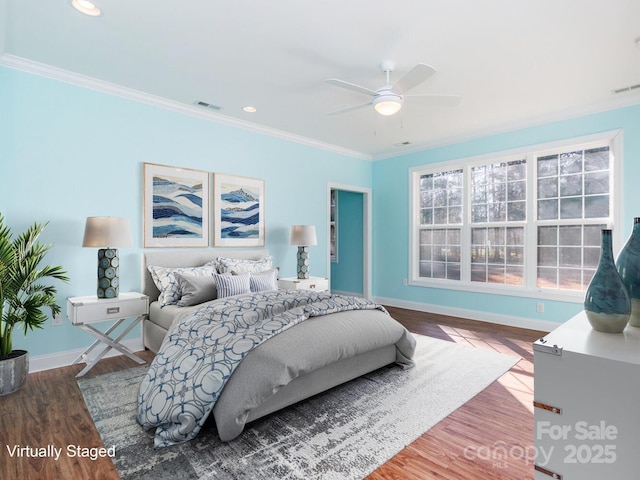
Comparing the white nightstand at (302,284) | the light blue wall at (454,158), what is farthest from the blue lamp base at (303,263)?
the light blue wall at (454,158)

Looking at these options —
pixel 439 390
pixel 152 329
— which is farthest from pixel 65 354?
pixel 439 390

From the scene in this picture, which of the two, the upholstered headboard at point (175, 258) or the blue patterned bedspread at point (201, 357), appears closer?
the blue patterned bedspread at point (201, 357)

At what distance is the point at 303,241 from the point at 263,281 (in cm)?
114

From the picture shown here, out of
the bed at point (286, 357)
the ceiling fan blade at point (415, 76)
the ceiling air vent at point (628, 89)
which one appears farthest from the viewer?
the ceiling air vent at point (628, 89)

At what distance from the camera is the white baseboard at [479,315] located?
4590 mm

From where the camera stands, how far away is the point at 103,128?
11.7 feet

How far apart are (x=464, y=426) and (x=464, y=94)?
10.5 feet

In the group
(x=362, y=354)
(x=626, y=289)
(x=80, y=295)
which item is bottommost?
(x=362, y=354)

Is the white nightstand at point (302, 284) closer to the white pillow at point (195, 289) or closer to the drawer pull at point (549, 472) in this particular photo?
the white pillow at point (195, 289)

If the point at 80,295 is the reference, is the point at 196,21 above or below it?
above

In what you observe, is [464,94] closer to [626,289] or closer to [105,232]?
[626,289]

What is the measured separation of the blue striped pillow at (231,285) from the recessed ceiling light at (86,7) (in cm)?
230

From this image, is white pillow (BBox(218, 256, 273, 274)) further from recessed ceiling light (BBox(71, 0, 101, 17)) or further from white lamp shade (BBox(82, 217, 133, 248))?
recessed ceiling light (BBox(71, 0, 101, 17))

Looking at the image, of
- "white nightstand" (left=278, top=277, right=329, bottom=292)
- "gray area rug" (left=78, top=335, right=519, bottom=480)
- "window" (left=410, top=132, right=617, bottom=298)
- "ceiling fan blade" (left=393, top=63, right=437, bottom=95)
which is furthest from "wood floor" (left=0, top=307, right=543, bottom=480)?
"ceiling fan blade" (left=393, top=63, right=437, bottom=95)
